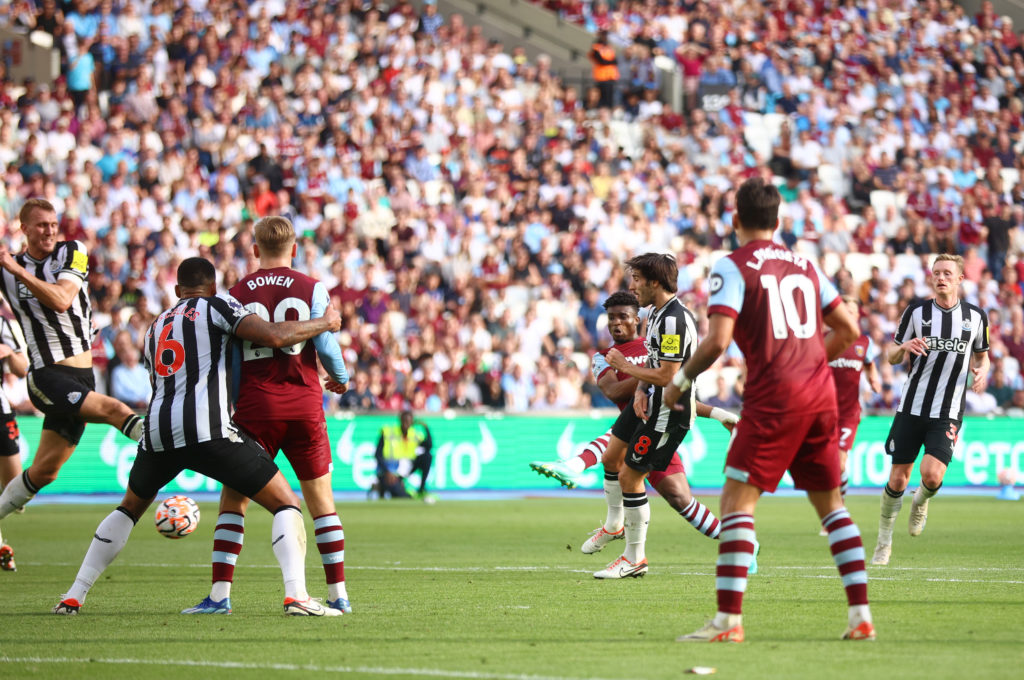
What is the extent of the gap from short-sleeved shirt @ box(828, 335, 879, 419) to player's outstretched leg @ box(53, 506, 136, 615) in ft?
28.6

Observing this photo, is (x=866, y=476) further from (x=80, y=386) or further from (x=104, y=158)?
(x=80, y=386)

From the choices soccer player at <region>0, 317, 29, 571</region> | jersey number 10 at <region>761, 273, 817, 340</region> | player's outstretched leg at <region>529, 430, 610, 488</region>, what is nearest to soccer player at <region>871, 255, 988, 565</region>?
player's outstretched leg at <region>529, 430, 610, 488</region>

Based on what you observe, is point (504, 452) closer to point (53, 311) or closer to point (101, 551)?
point (53, 311)

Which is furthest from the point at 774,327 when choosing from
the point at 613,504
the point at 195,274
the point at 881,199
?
the point at 881,199

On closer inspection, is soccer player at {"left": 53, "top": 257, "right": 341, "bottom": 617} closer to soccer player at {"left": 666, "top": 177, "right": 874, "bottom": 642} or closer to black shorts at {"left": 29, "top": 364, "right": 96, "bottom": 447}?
soccer player at {"left": 666, "top": 177, "right": 874, "bottom": 642}

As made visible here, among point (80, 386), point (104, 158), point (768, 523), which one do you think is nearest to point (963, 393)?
Result: point (768, 523)

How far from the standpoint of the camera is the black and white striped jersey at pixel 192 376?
26.5 feet

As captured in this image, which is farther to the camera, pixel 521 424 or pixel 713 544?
pixel 521 424

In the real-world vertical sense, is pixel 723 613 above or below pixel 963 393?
below

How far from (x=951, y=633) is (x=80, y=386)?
271 inches

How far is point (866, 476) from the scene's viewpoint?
24594mm

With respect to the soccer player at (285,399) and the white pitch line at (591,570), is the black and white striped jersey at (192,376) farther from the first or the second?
the white pitch line at (591,570)

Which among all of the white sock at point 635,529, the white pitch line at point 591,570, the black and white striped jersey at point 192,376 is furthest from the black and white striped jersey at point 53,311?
the white sock at point 635,529

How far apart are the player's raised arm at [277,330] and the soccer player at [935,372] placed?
641 centimetres
